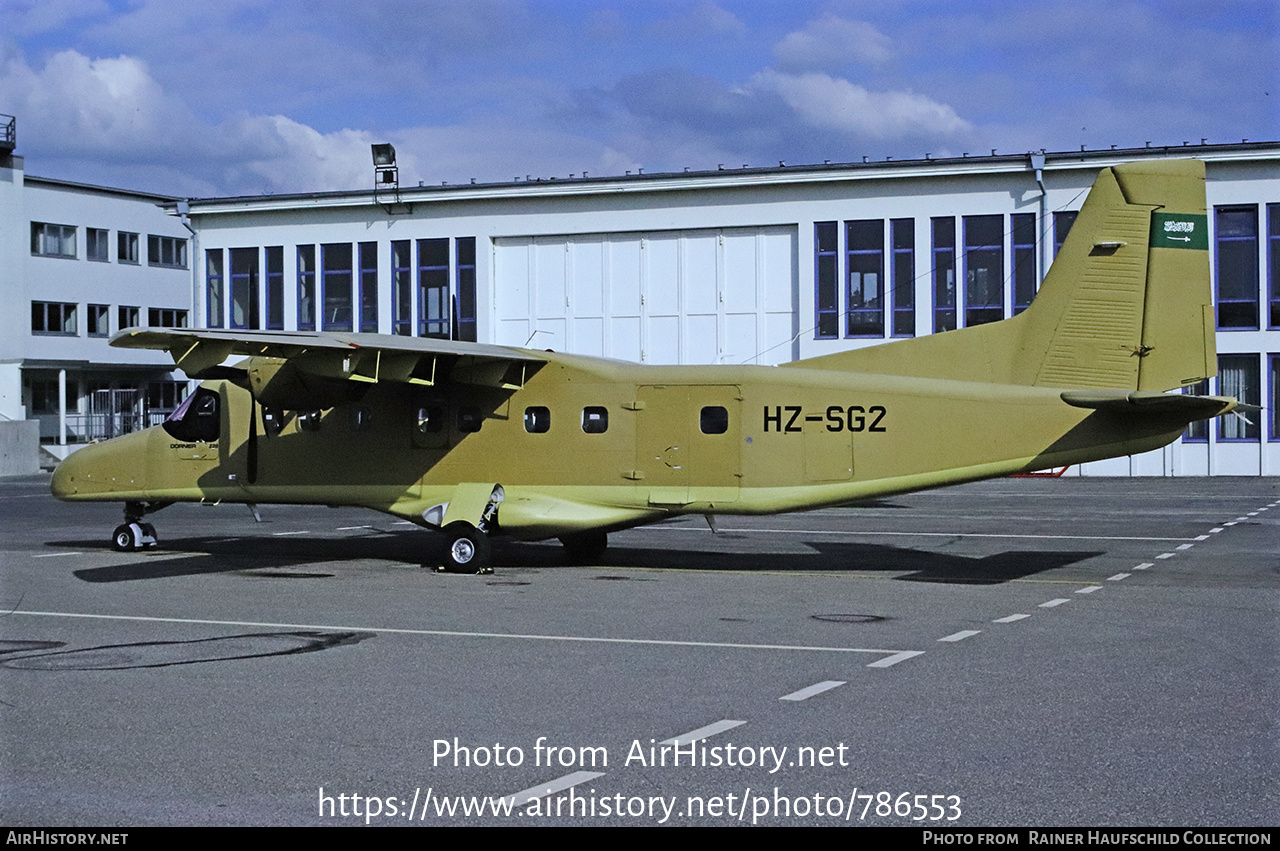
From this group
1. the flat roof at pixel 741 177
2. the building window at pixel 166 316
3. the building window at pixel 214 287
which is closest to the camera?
the flat roof at pixel 741 177

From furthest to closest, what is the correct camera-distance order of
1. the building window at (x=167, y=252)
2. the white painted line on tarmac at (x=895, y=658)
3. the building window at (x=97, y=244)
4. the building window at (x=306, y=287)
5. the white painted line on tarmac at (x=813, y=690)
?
1. the building window at (x=167, y=252)
2. the building window at (x=97, y=244)
3. the building window at (x=306, y=287)
4. the white painted line on tarmac at (x=895, y=658)
5. the white painted line on tarmac at (x=813, y=690)

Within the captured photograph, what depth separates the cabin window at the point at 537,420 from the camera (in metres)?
17.9

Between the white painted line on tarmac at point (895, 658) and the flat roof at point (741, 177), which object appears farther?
the flat roof at point (741, 177)

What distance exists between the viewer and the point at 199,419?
63.3 feet

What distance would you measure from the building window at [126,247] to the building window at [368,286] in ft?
65.6

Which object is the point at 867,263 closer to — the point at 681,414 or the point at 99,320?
the point at 681,414

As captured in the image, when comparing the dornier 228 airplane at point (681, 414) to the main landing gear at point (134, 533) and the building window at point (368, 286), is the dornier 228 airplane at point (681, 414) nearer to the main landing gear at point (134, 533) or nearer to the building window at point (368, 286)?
the main landing gear at point (134, 533)

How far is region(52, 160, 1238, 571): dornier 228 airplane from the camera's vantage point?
15.8 m

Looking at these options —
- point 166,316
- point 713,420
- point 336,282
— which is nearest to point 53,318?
point 166,316

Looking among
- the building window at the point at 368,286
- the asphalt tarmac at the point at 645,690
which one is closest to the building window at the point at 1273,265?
the asphalt tarmac at the point at 645,690

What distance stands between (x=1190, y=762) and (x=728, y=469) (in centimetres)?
993

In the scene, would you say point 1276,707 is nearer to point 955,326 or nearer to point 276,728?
point 276,728

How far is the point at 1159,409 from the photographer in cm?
1496
